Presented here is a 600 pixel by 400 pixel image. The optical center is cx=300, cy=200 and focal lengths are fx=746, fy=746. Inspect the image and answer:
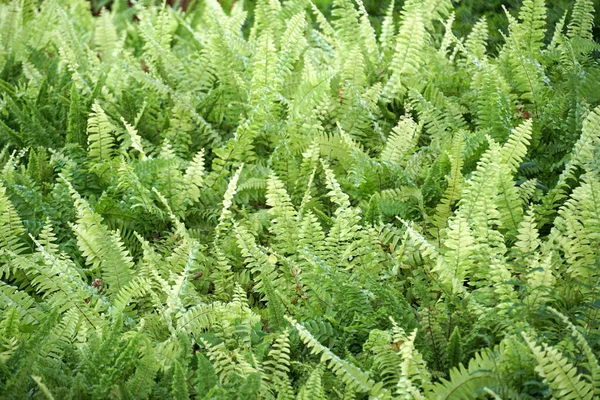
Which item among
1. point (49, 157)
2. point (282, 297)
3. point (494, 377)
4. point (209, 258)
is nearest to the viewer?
point (494, 377)

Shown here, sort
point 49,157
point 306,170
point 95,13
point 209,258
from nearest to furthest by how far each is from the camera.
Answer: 1. point 209,258
2. point 306,170
3. point 49,157
4. point 95,13

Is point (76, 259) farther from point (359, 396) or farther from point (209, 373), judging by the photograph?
point (359, 396)

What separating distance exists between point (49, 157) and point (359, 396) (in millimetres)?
1841

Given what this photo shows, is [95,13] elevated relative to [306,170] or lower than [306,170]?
lower

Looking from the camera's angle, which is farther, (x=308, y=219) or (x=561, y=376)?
(x=308, y=219)

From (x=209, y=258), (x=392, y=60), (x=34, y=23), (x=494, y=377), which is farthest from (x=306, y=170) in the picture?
(x=34, y=23)

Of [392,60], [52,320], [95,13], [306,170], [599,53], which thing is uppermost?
[599,53]

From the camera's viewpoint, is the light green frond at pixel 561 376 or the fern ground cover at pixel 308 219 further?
the fern ground cover at pixel 308 219

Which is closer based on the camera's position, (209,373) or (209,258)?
(209,373)

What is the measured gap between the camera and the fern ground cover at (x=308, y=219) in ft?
6.39

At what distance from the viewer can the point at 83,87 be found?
3.39m

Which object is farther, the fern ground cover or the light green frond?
the fern ground cover

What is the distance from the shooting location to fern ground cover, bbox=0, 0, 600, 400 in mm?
1947

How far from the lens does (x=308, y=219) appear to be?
241 centimetres
